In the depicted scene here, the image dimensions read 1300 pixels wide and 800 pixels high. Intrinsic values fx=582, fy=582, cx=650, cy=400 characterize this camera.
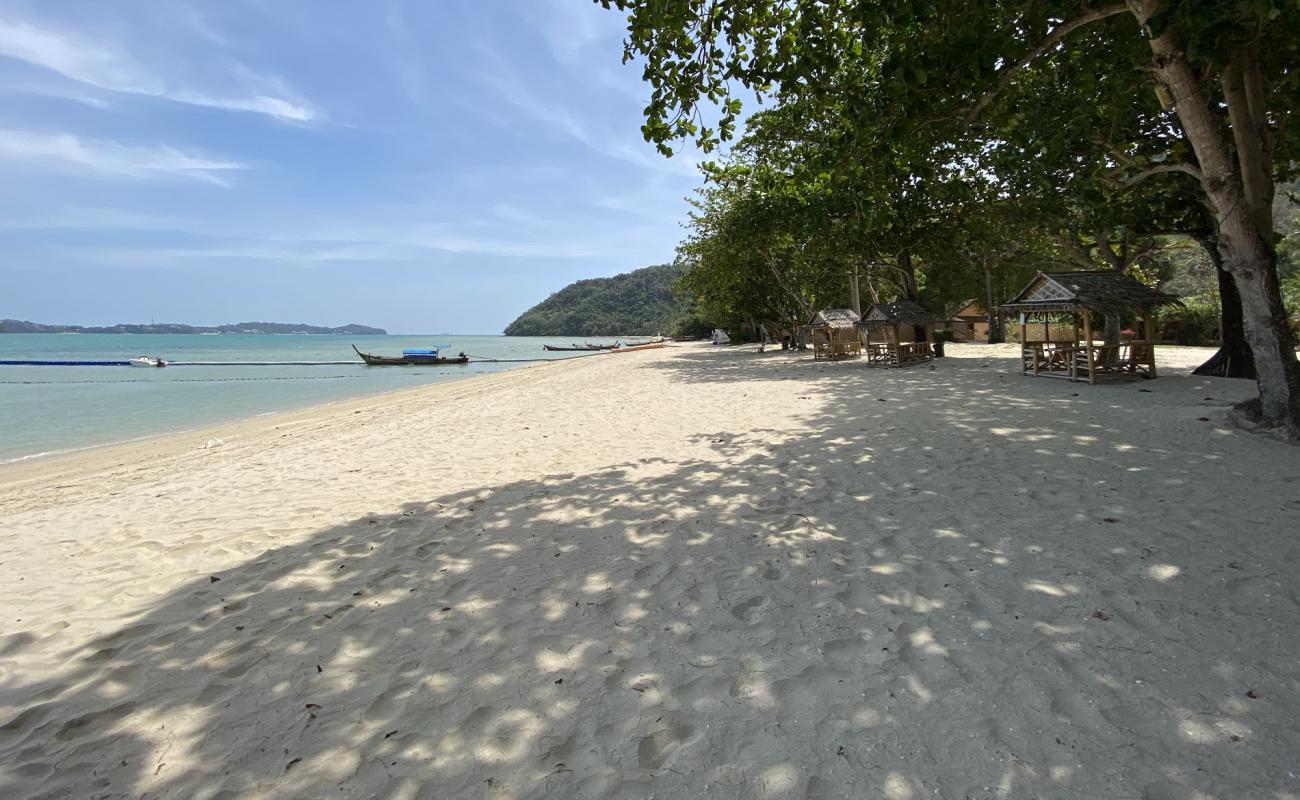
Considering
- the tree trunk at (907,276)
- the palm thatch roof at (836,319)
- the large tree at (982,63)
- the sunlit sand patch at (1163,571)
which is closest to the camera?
the sunlit sand patch at (1163,571)

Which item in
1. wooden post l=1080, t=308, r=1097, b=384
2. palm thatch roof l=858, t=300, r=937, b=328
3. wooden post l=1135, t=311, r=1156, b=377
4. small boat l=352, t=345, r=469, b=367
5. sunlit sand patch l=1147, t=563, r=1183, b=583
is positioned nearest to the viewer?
sunlit sand patch l=1147, t=563, r=1183, b=583

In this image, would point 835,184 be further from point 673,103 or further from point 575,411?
point 575,411

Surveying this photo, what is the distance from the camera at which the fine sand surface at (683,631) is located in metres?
2.10

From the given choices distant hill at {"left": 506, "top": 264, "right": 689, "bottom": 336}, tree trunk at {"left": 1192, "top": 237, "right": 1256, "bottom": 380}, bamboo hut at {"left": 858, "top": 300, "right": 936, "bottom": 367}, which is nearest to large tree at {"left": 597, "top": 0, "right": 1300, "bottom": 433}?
tree trunk at {"left": 1192, "top": 237, "right": 1256, "bottom": 380}

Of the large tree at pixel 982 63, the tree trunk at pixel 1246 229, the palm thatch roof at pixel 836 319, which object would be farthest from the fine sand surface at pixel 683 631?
the palm thatch roof at pixel 836 319

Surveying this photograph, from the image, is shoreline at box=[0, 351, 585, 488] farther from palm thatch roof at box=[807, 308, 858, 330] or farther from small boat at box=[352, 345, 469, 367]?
small boat at box=[352, 345, 469, 367]

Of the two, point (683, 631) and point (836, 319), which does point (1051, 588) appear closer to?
point (683, 631)

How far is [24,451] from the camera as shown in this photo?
42.3 feet

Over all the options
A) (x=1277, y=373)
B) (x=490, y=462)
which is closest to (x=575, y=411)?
(x=490, y=462)

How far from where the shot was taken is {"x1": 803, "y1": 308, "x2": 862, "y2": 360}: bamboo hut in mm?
22625

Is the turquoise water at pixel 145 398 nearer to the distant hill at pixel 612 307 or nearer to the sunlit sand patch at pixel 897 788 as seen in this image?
the sunlit sand patch at pixel 897 788

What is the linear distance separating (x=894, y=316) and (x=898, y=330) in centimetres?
50

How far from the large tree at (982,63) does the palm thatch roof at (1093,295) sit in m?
4.27

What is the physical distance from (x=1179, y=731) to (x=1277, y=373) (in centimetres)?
735
